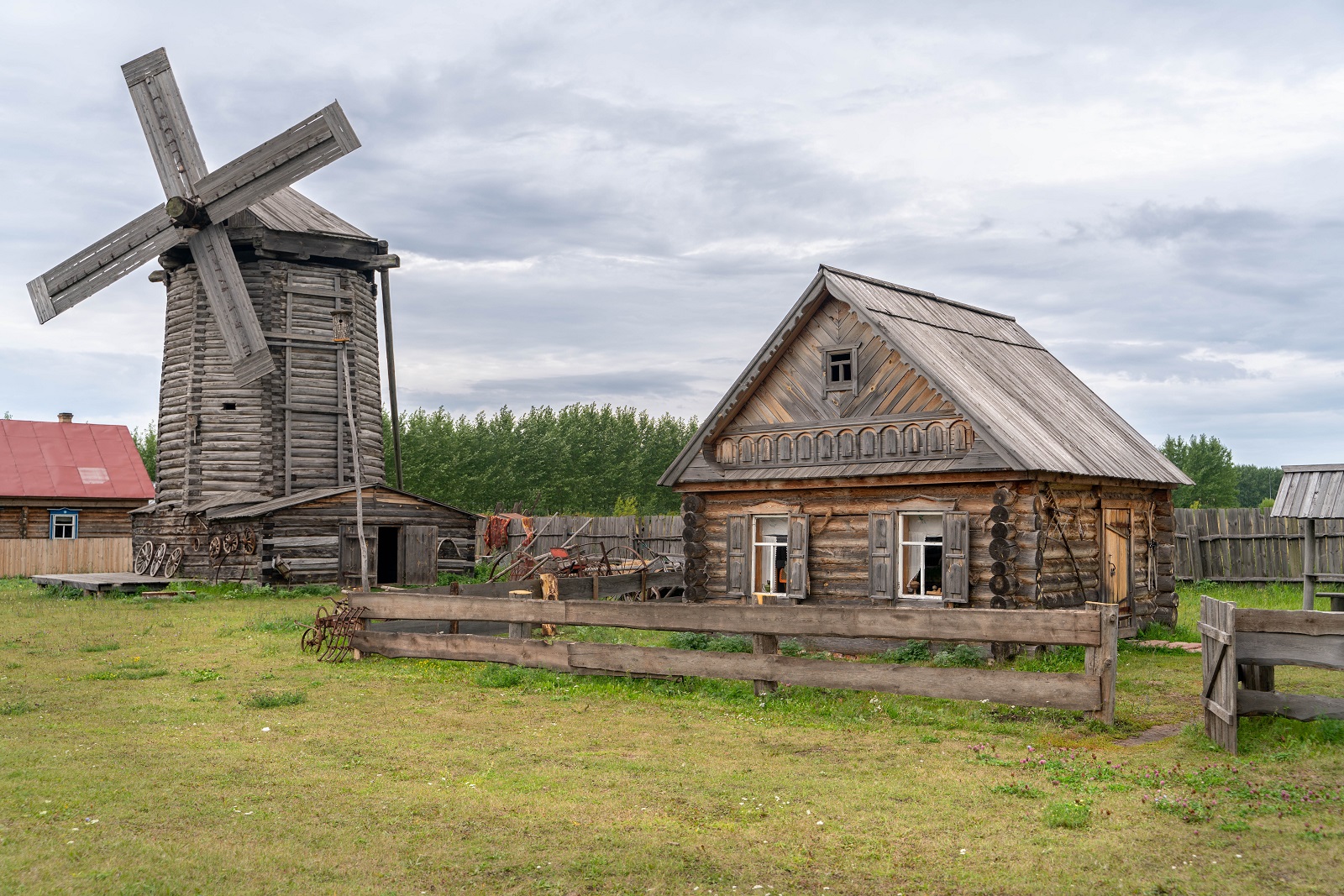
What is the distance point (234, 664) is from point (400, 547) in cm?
1995

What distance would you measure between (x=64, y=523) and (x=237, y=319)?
17.2 m

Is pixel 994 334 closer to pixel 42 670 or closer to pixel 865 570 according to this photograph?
pixel 865 570

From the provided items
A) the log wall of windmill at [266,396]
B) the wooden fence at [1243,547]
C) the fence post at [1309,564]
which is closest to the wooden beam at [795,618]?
→ the fence post at [1309,564]

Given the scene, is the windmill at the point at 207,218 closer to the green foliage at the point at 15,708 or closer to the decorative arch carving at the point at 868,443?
the decorative arch carving at the point at 868,443

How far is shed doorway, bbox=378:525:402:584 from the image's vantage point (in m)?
36.8

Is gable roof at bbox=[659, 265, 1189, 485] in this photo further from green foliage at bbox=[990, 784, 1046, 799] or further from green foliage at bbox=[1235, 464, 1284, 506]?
green foliage at bbox=[1235, 464, 1284, 506]

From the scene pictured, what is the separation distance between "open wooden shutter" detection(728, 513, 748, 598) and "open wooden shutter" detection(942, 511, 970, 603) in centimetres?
430

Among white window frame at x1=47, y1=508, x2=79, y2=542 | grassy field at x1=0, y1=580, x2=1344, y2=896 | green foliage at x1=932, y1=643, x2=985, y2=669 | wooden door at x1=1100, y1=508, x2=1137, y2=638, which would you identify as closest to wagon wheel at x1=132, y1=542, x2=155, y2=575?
white window frame at x1=47, y1=508, x2=79, y2=542

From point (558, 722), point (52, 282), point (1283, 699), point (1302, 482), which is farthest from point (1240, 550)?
point (52, 282)

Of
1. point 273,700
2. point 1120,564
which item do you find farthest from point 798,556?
point 273,700

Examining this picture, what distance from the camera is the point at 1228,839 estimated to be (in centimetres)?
736

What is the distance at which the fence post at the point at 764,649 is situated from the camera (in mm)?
13078

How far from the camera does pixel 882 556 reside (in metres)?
19.4

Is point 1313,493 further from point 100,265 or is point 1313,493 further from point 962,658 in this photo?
point 100,265
